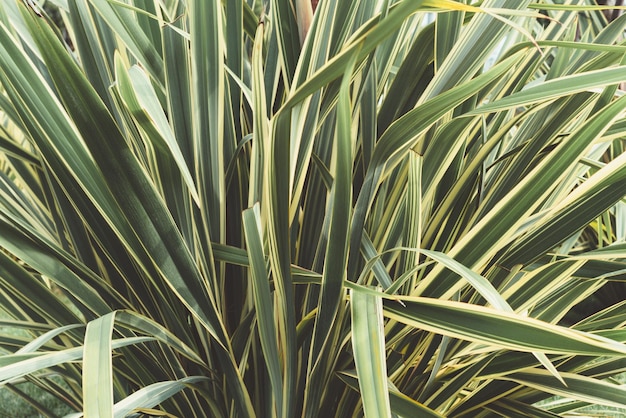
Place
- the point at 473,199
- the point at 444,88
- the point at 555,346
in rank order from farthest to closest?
the point at 473,199, the point at 444,88, the point at 555,346

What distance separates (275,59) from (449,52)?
28 centimetres

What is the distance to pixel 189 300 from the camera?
0.70m

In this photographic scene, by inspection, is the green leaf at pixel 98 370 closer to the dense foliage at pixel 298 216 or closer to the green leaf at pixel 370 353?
the dense foliage at pixel 298 216

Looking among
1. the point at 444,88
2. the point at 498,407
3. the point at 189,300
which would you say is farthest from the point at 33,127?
the point at 498,407

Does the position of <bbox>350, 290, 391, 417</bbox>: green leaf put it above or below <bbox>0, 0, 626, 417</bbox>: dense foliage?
below

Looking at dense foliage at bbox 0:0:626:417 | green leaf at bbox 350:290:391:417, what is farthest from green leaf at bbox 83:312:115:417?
green leaf at bbox 350:290:391:417

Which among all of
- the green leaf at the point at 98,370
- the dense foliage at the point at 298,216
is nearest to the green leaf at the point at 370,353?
the dense foliage at the point at 298,216

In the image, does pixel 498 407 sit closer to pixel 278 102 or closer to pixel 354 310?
pixel 354 310

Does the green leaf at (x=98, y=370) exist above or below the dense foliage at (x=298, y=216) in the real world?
below

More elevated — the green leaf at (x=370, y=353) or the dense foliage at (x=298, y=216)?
the dense foliage at (x=298, y=216)

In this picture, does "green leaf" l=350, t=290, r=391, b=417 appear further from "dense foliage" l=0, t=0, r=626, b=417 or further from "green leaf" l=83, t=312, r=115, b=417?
"green leaf" l=83, t=312, r=115, b=417

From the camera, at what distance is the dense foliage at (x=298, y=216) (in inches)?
24.7

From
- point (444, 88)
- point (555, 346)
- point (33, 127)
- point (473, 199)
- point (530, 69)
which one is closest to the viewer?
point (555, 346)

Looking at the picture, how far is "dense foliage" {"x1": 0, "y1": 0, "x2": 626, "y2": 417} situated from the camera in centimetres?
63
